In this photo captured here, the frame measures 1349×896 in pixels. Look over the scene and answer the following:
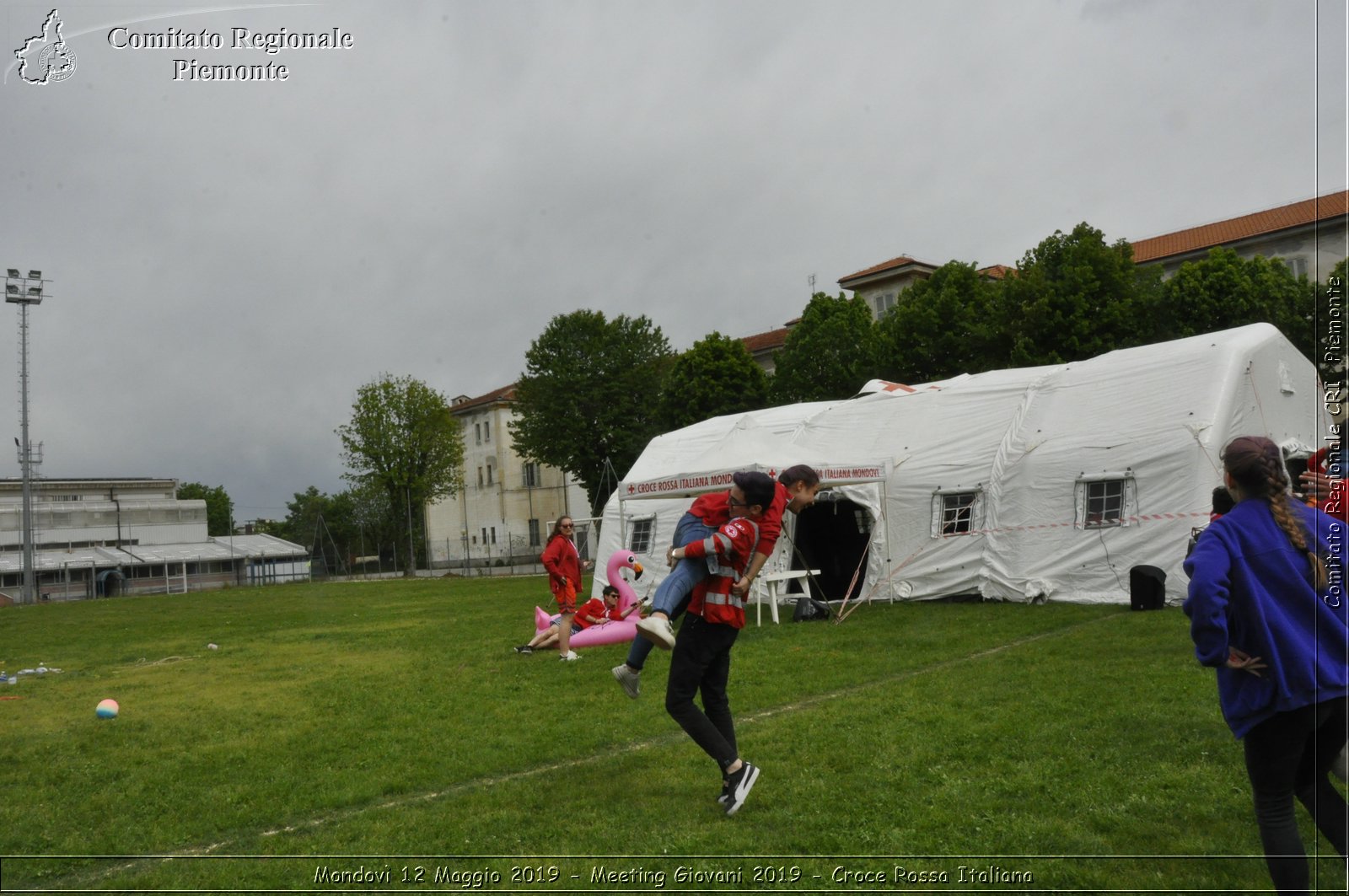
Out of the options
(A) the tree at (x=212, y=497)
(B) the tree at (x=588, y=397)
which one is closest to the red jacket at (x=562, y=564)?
(B) the tree at (x=588, y=397)

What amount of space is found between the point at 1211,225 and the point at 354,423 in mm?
45890

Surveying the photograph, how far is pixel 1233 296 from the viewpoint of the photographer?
32562 millimetres

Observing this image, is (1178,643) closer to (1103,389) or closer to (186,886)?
(1103,389)

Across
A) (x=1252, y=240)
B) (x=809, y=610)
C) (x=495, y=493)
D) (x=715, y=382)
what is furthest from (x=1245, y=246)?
(x=495, y=493)

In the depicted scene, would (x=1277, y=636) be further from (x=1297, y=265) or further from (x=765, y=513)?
(x=1297, y=265)

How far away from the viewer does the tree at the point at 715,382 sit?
156 ft

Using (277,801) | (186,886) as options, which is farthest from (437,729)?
(186,886)

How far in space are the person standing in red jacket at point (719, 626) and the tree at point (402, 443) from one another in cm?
5470

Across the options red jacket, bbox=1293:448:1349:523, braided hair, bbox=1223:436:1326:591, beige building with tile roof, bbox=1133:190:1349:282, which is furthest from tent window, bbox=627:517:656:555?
braided hair, bbox=1223:436:1326:591

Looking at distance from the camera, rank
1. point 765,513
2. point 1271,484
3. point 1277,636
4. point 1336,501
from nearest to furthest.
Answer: point 1277,636 → point 1271,484 → point 1336,501 → point 765,513

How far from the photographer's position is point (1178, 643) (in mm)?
11852

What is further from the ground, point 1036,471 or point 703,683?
point 1036,471

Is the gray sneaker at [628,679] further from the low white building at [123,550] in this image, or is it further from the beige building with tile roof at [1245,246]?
the low white building at [123,550]

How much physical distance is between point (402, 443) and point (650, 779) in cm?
5547
